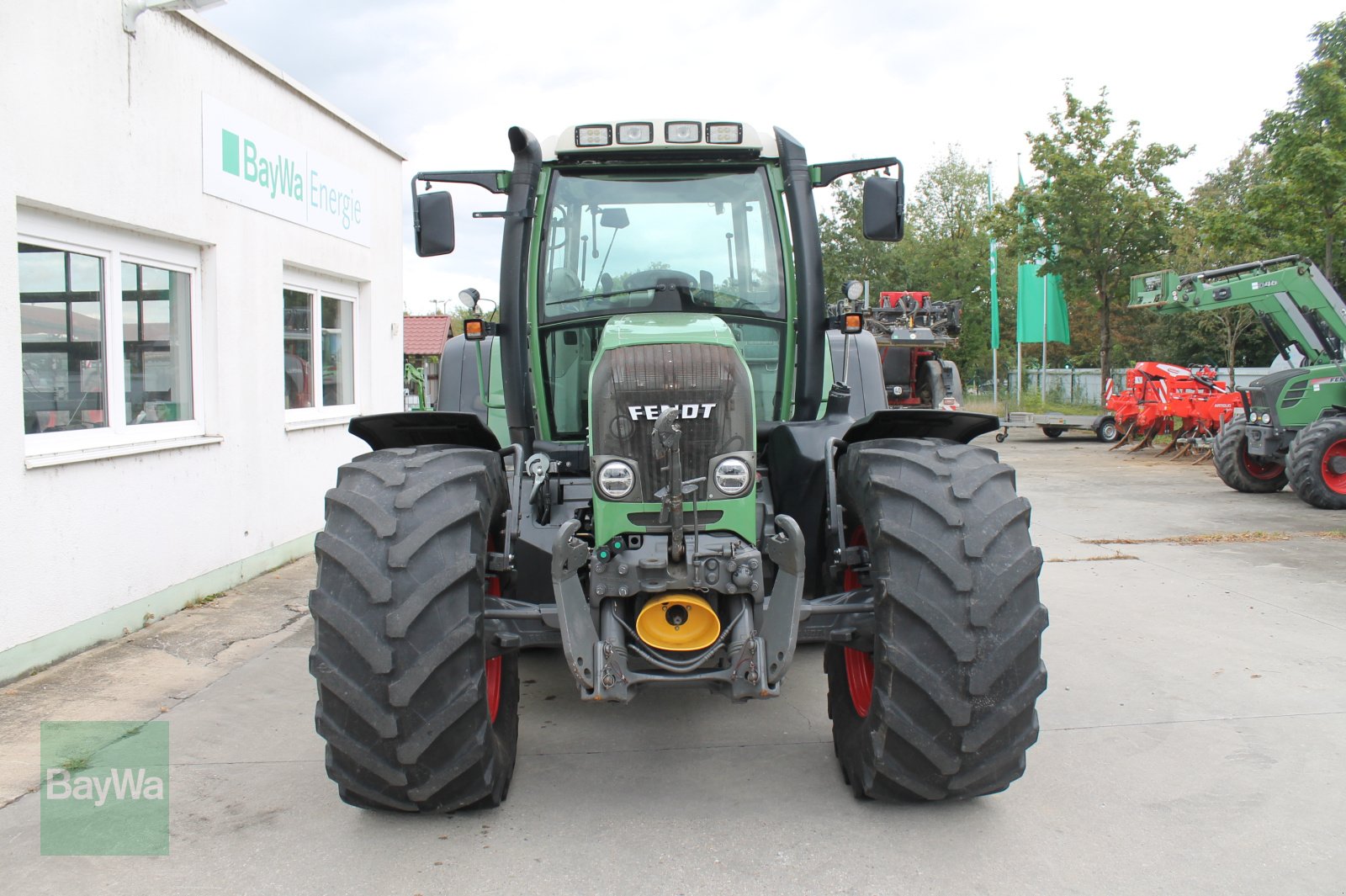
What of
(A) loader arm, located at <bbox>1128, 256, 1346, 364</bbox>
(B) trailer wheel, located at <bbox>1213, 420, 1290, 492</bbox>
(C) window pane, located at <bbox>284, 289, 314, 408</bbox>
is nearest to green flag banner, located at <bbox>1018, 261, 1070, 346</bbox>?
(A) loader arm, located at <bbox>1128, 256, 1346, 364</bbox>

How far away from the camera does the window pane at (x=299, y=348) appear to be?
27.4ft

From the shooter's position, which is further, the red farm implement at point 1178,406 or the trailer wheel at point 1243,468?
the red farm implement at point 1178,406

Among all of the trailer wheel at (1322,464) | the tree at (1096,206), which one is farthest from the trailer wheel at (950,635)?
the tree at (1096,206)

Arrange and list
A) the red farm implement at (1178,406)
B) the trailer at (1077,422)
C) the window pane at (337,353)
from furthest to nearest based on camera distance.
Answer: the trailer at (1077,422), the red farm implement at (1178,406), the window pane at (337,353)

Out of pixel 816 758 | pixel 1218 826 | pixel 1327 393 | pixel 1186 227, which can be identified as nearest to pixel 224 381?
pixel 816 758

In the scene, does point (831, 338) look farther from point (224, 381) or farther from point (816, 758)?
point (224, 381)

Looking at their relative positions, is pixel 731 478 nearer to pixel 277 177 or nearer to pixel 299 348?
pixel 277 177

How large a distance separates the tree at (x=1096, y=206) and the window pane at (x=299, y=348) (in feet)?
61.9

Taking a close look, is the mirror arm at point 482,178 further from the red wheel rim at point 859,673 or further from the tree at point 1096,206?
the tree at point 1096,206

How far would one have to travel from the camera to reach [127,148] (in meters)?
5.89

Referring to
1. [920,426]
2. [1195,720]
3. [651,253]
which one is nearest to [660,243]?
[651,253]

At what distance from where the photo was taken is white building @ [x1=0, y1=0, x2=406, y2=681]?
5.10 metres

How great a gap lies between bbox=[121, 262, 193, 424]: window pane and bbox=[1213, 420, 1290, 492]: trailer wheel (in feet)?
37.8

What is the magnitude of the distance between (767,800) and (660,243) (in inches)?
91.1
